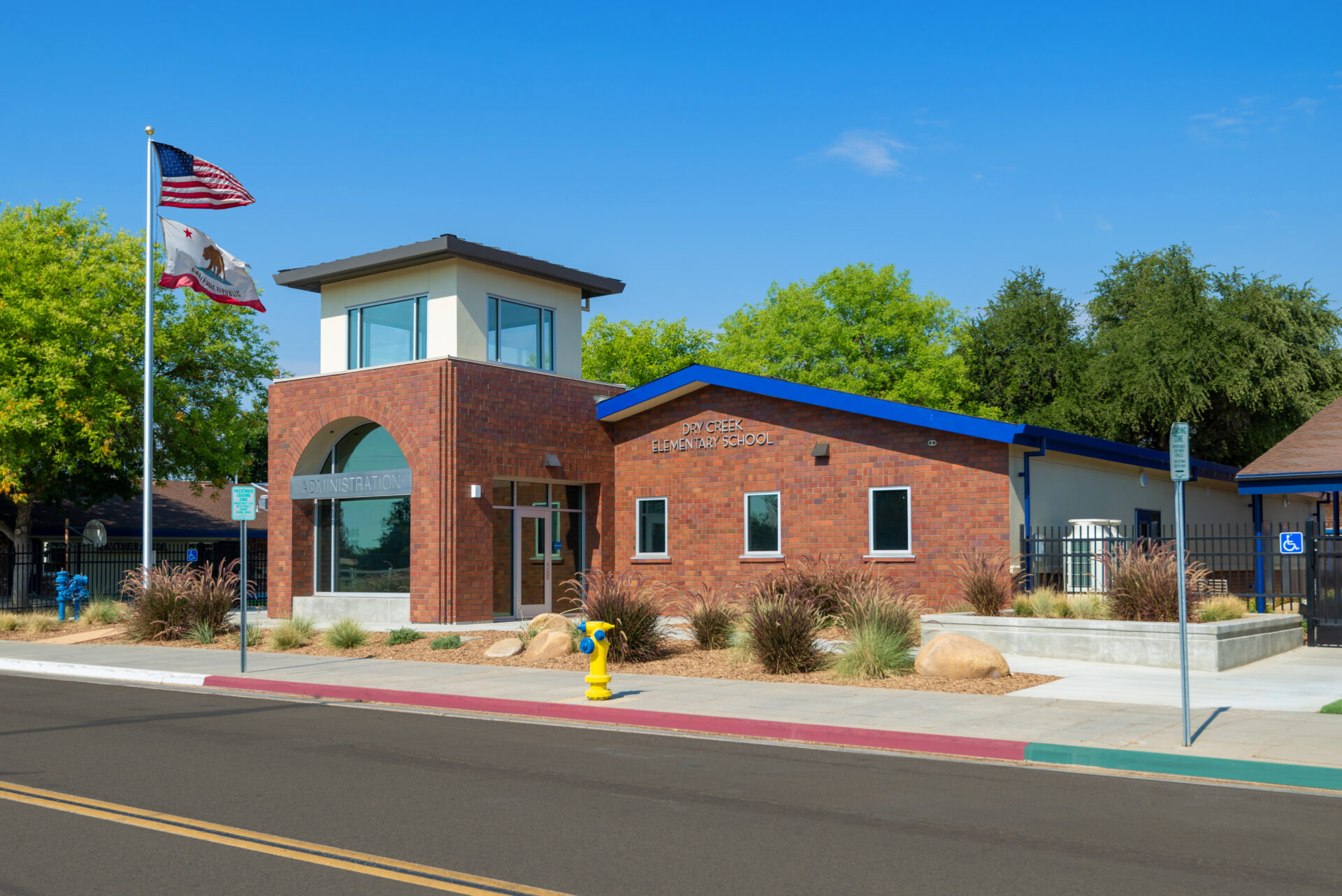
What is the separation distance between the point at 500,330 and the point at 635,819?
725 inches

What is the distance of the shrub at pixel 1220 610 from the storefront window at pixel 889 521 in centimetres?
583

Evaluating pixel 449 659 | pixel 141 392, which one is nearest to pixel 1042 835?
pixel 449 659

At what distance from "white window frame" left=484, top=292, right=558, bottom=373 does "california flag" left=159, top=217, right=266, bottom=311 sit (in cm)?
537

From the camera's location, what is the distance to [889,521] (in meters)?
22.5

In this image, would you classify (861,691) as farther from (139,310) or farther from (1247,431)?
(1247,431)

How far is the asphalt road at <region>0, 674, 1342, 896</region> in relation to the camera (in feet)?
20.1

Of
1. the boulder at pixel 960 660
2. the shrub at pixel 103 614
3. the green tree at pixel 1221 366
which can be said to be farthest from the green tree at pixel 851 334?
the boulder at pixel 960 660

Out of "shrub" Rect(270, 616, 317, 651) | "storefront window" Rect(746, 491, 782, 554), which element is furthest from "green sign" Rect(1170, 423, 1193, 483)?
"shrub" Rect(270, 616, 317, 651)

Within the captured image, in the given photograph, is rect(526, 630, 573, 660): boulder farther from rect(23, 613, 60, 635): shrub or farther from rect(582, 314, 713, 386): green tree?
rect(582, 314, 713, 386): green tree

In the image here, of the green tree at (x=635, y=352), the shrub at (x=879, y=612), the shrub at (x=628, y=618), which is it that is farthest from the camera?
the green tree at (x=635, y=352)

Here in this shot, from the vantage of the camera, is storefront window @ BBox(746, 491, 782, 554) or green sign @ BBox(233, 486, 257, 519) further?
A: storefront window @ BBox(746, 491, 782, 554)

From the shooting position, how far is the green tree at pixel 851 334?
53.6 metres

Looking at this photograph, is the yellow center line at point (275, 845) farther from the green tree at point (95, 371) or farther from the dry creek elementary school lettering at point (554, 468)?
the green tree at point (95, 371)

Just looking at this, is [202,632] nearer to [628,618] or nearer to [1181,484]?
[628,618]
